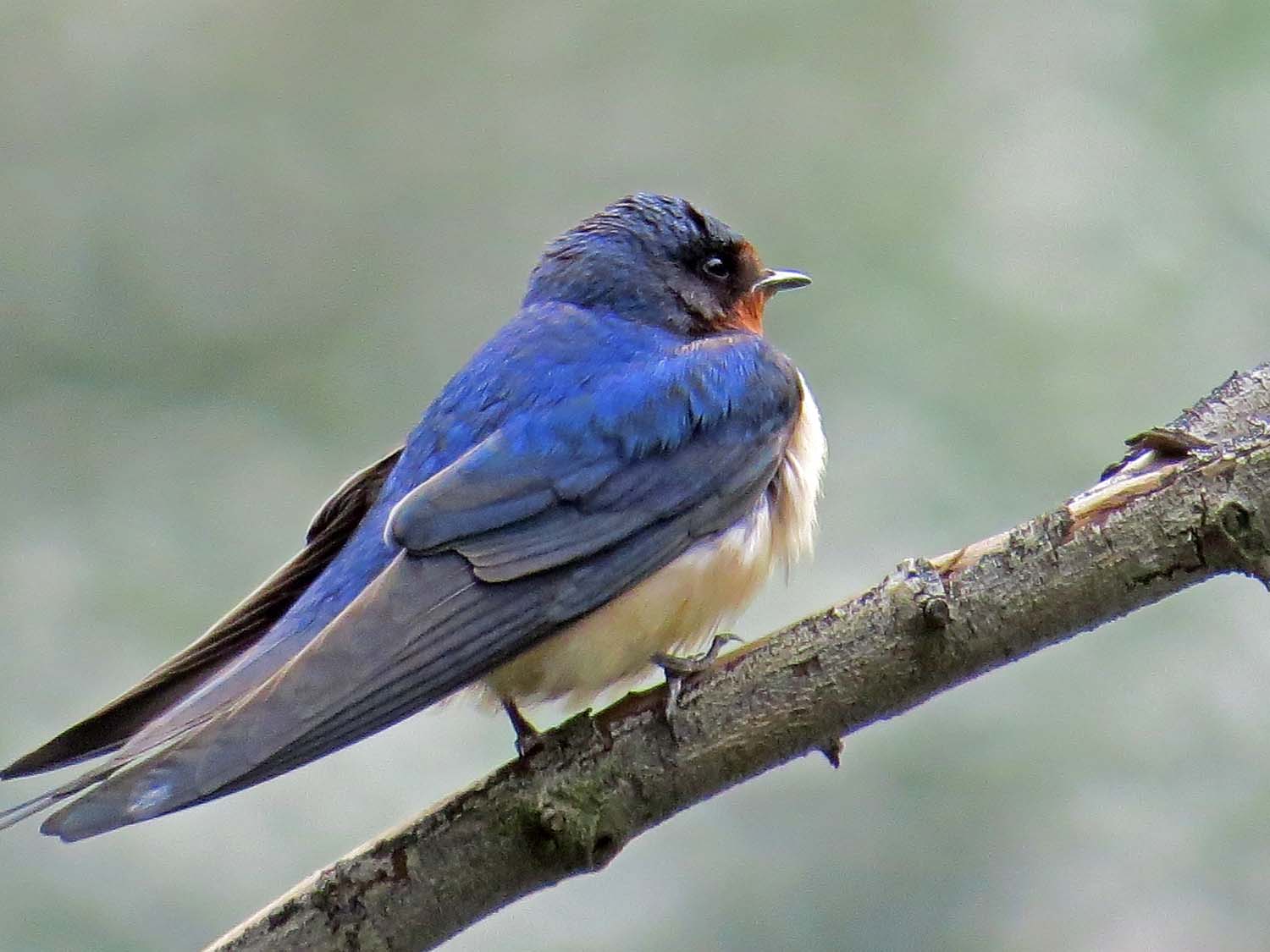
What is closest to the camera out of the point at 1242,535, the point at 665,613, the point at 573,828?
the point at 1242,535

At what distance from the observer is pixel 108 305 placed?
322 centimetres

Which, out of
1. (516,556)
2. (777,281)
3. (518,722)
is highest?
(777,281)

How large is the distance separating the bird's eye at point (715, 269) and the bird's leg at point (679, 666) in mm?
718

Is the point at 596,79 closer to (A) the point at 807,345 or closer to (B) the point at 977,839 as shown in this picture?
(A) the point at 807,345

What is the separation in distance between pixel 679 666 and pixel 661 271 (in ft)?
2.96

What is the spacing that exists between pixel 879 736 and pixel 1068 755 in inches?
10.6

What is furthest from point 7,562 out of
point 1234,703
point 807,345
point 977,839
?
point 1234,703

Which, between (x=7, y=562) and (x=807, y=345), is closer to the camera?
(x=7, y=562)

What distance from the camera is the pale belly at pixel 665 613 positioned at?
2.21m

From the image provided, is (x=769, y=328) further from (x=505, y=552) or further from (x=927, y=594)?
(x=927, y=594)

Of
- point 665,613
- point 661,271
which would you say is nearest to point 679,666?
point 665,613

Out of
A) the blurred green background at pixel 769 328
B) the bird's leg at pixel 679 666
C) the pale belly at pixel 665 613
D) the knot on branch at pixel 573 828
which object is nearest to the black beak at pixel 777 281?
the blurred green background at pixel 769 328

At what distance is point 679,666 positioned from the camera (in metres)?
2.07

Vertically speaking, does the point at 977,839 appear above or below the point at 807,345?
below
